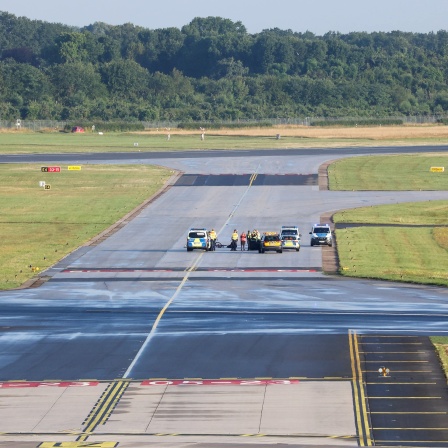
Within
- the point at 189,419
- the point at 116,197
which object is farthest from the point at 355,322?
the point at 116,197

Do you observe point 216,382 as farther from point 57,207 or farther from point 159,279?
point 57,207

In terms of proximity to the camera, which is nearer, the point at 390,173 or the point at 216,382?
the point at 216,382

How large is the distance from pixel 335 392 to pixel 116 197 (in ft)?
313

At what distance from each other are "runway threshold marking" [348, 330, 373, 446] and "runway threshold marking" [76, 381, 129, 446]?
8.99 meters

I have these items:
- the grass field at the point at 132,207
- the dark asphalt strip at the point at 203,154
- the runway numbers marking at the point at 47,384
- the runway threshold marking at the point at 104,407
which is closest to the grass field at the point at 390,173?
the grass field at the point at 132,207

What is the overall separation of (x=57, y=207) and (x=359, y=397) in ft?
291

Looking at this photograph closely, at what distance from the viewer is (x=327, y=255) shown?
295 ft

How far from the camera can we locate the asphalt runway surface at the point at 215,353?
38.9 meters

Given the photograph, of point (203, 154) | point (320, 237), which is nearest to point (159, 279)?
point (320, 237)

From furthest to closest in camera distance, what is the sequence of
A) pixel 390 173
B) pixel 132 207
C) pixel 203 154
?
pixel 203 154 → pixel 390 173 → pixel 132 207

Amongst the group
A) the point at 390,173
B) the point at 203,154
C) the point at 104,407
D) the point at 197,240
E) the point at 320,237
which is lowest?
the point at 203,154

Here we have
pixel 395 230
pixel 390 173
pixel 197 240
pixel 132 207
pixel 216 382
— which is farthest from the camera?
pixel 390 173

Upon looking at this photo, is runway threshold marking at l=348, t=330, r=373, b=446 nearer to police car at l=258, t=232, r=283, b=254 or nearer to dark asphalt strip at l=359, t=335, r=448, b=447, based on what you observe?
dark asphalt strip at l=359, t=335, r=448, b=447

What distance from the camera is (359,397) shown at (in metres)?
42.9
